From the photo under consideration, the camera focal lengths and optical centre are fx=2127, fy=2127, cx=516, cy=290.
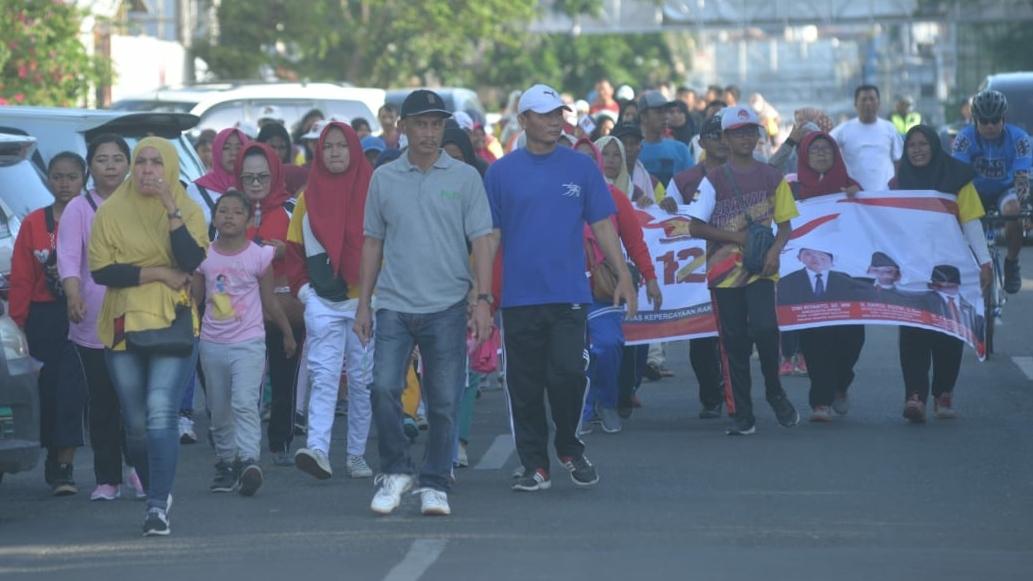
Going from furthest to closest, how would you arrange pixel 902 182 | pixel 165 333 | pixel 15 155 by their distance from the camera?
pixel 902 182, pixel 15 155, pixel 165 333

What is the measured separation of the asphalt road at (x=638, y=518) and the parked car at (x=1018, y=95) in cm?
1574

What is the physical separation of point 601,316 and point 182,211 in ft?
12.0

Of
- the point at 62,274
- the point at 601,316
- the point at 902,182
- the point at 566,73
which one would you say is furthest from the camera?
the point at 566,73

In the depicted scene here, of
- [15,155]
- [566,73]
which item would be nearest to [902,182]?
[15,155]

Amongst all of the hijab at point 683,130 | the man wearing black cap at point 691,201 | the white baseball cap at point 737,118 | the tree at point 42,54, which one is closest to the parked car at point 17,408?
the white baseball cap at point 737,118

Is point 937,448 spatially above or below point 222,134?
below

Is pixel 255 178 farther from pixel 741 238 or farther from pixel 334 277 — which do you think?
pixel 741 238

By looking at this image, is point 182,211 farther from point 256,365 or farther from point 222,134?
point 222,134

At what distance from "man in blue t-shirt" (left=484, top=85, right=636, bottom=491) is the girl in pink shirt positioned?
123cm

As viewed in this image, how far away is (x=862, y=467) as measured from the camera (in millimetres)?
10648

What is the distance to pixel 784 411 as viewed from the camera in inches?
481

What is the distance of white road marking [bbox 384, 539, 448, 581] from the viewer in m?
7.90

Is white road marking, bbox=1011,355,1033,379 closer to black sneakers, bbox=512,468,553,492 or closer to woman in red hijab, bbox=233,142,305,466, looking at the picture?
black sneakers, bbox=512,468,553,492

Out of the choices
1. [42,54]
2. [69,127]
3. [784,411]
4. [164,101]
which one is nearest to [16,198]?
[69,127]
